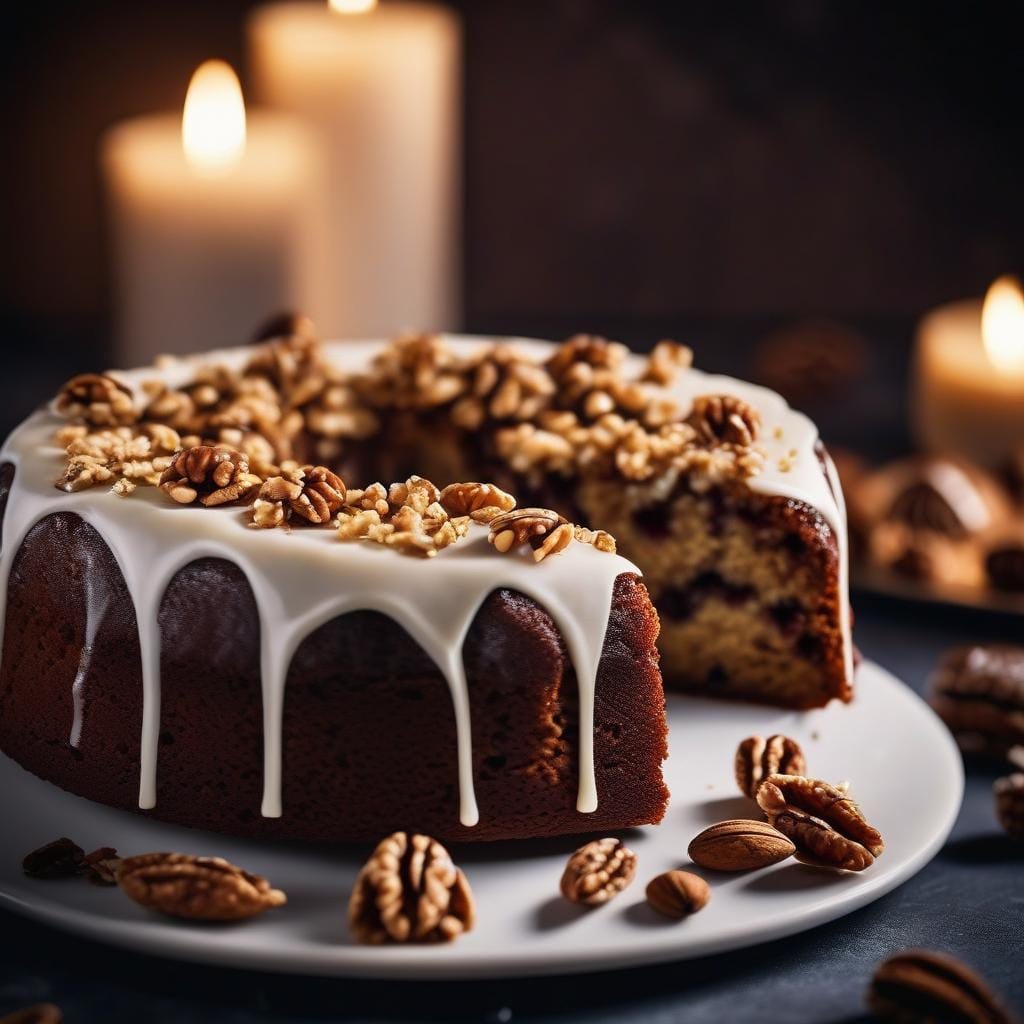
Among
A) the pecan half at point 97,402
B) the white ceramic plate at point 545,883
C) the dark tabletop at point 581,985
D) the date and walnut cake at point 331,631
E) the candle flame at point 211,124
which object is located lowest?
the dark tabletop at point 581,985

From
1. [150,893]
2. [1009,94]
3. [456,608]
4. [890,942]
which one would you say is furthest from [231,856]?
[1009,94]

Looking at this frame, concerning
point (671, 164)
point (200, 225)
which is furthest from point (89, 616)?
point (671, 164)

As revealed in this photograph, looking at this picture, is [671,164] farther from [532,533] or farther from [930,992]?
[930,992]

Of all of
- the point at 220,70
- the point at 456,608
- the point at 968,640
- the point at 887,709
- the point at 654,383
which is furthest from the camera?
the point at 220,70

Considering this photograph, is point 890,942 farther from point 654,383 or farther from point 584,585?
point 654,383

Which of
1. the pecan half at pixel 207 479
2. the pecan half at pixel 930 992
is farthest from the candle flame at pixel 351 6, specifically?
the pecan half at pixel 930 992

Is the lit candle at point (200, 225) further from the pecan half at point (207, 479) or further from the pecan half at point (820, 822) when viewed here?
the pecan half at point (820, 822)
